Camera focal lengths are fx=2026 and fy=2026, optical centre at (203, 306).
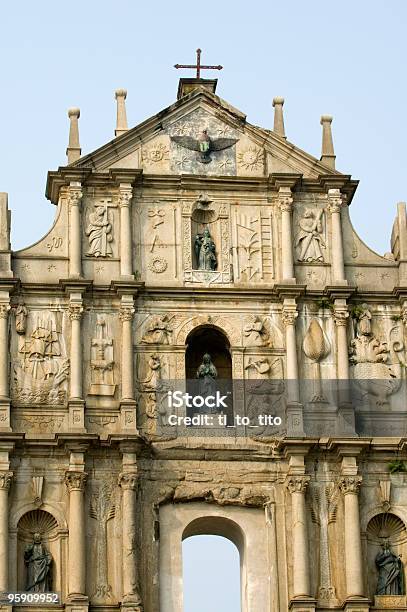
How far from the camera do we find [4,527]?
28.1 metres

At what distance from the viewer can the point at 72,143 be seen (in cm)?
3070

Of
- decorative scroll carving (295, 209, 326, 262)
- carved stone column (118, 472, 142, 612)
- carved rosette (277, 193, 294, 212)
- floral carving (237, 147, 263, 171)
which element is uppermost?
floral carving (237, 147, 263, 171)

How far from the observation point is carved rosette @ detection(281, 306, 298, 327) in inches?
1171

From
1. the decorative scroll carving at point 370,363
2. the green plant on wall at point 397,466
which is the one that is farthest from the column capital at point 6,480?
the green plant on wall at point 397,466

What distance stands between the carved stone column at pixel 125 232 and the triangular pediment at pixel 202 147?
0.53 meters

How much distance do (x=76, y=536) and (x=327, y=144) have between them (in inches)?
295

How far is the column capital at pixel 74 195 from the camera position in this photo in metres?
30.2

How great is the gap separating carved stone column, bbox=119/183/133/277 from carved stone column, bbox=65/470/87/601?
→ 10.7ft

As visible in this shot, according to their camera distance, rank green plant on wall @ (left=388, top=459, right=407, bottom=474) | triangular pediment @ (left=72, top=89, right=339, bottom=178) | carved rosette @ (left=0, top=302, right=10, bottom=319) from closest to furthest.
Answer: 1. green plant on wall @ (left=388, top=459, right=407, bottom=474)
2. carved rosette @ (left=0, top=302, right=10, bottom=319)
3. triangular pediment @ (left=72, top=89, right=339, bottom=178)

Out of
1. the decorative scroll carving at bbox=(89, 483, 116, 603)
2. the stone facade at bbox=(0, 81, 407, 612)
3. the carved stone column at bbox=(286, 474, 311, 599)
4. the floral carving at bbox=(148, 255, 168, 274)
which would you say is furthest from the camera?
the floral carving at bbox=(148, 255, 168, 274)

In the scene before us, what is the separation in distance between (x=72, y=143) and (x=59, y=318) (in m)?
2.85

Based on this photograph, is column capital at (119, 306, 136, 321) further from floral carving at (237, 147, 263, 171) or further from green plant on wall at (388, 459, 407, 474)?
green plant on wall at (388, 459, 407, 474)

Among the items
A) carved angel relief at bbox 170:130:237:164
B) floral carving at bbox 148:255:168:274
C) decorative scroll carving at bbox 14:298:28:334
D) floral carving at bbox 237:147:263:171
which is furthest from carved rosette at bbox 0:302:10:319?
floral carving at bbox 237:147:263:171

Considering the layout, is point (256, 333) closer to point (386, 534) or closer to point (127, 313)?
point (127, 313)
